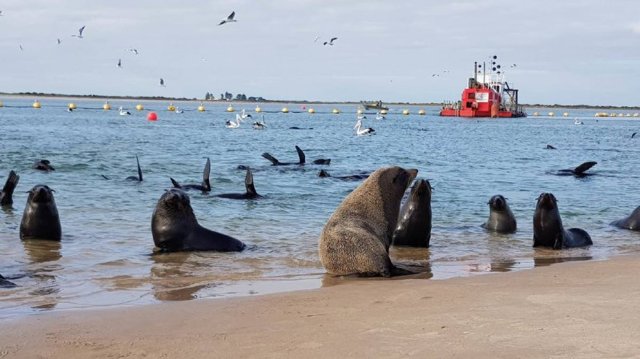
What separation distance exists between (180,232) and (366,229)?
2339 mm

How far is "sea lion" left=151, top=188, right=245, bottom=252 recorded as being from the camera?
30.1 ft

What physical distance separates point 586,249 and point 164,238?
4.75 metres

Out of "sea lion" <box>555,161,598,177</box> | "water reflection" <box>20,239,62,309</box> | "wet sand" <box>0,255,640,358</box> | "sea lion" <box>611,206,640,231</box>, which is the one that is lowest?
"sea lion" <box>555,161,598,177</box>

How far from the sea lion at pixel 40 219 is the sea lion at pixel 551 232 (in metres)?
5.50

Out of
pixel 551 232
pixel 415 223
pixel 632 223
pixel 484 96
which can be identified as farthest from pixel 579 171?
pixel 484 96

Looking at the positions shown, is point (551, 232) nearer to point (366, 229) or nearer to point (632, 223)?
point (632, 223)

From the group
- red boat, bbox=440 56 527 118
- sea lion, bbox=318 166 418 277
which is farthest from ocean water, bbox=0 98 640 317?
red boat, bbox=440 56 527 118

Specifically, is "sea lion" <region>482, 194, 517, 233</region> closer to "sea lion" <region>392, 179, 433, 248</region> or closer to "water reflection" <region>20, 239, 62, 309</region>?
"sea lion" <region>392, 179, 433, 248</region>

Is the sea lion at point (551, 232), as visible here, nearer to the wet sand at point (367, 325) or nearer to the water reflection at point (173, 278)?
the wet sand at point (367, 325)

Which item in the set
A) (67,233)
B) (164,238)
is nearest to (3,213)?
(67,233)

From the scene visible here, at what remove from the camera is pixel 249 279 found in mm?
7531

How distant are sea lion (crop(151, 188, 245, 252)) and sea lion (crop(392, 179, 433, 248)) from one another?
5.86 ft

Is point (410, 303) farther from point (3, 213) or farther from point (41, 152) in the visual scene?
point (41, 152)

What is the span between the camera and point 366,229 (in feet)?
26.0
